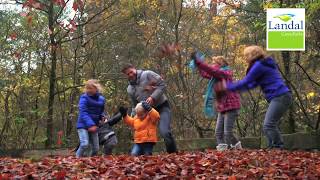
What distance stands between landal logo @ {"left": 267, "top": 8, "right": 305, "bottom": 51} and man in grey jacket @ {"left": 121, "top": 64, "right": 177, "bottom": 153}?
283 cm

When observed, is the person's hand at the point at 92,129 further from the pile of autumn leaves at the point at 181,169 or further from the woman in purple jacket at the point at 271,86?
the woman in purple jacket at the point at 271,86

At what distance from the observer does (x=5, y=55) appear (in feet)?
71.8

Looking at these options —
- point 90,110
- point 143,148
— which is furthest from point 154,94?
point 90,110

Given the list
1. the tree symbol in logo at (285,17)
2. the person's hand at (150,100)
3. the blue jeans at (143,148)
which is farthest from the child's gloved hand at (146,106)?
the tree symbol in logo at (285,17)

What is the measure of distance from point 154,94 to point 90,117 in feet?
6.04

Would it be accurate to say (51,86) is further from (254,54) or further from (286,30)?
(254,54)

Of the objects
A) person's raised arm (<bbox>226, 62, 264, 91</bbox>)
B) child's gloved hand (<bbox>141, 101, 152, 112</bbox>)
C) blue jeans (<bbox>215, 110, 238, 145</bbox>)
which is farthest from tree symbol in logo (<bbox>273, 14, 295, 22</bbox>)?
child's gloved hand (<bbox>141, 101, 152, 112</bbox>)

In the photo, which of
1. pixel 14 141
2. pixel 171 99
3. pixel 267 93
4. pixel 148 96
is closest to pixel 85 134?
pixel 148 96

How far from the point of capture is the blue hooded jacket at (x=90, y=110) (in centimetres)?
1009

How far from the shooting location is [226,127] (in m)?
8.92

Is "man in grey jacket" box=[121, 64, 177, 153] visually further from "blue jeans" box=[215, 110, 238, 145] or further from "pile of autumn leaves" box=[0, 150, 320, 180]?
"pile of autumn leaves" box=[0, 150, 320, 180]

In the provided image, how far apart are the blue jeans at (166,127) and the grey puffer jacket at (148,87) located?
0.12m

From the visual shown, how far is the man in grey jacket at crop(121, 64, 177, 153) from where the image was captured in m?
8.97

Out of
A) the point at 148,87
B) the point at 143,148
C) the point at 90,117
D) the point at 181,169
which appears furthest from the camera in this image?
the point at 90,117
